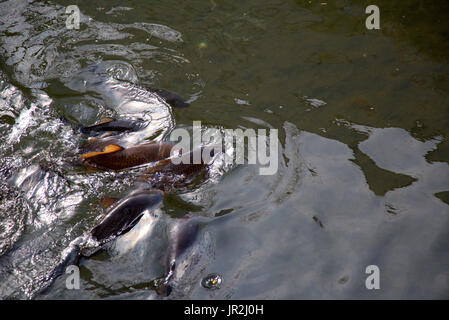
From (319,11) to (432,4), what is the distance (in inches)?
66.5

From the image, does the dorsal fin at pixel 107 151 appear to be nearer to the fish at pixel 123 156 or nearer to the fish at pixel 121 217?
the fish at pixel 123 156

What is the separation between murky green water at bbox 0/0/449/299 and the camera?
3283mm

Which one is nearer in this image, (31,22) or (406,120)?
(406,120)

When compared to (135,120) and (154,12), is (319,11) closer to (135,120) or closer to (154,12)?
(154,12)

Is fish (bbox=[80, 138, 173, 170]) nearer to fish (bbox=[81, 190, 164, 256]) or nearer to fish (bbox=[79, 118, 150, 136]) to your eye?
fish (bbox=[79, 118, 150, 136])

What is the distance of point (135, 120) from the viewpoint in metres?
4.81

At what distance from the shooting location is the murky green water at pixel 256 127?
328 centimetres

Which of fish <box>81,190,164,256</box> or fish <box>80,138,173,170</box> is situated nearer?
fish <box>81,190,164,256</box>

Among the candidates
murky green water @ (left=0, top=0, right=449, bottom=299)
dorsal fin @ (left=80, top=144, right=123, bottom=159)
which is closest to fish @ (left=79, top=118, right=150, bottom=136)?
murky green water @ (left=0, top=0, right=449, bottom=299)

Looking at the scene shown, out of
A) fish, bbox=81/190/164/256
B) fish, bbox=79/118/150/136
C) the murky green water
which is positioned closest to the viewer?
the murky green water

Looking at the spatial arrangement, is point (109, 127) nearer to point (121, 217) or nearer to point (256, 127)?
point (121, 217)

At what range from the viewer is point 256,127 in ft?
15.4

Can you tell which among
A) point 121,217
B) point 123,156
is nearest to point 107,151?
point 123,156
